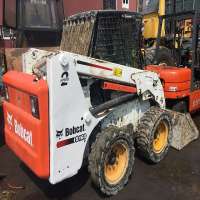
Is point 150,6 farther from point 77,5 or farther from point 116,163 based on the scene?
point 77,5

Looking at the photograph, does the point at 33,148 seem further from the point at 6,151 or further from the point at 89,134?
the point at 6,151

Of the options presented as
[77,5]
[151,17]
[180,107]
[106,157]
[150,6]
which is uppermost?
[77,5]

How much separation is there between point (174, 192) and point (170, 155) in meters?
1.07

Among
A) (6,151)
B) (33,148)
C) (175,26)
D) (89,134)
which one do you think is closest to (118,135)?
(89,134)

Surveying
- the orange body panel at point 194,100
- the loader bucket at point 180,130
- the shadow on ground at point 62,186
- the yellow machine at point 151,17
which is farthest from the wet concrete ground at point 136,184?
the yellow machine at point 151,17

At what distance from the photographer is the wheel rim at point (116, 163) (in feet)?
12.2

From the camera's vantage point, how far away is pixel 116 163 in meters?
3.86

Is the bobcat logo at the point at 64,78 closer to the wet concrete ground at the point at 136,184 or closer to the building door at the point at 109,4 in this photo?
the wet concrete ground at the point at 136,184

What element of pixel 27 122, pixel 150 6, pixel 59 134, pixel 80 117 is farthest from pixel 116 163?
pixel 150 6

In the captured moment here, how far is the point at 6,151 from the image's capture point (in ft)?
16.9

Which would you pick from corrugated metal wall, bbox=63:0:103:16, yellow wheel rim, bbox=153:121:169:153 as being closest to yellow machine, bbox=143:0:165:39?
yellow wheel rim, bbox=153:121:169:153

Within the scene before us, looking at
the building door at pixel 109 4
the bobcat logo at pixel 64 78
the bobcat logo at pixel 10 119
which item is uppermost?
the building door at pixel 109 4

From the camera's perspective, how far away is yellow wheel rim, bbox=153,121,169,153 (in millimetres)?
4555

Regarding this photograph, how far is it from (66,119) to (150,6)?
26.5ft
